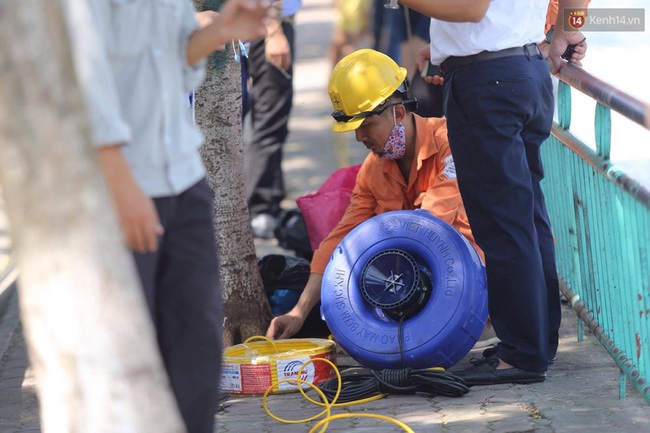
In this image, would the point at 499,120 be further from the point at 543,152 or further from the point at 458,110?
the point at 543,152

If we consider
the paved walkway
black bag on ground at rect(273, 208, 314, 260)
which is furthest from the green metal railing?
black bag on ground at rect(273, 208, 314, 260)

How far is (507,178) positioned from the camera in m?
3.89

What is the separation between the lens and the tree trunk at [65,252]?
1.96 m

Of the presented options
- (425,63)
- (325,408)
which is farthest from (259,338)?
(425,63)

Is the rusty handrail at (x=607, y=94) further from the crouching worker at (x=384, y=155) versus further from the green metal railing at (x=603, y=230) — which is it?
the crouching worker at (x=384, y=155)

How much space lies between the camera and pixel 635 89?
814cm

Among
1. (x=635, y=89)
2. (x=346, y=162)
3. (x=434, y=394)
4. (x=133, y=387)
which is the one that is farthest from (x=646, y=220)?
(x=346, y=162)

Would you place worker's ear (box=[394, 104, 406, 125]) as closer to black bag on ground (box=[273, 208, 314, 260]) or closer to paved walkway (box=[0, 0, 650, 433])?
paved walkway (box=[0, 0, 650, 433])

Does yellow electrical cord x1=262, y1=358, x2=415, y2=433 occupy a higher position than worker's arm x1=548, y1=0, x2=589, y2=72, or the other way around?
worker's arm x1=548, y1=0, x2=589, y2=72

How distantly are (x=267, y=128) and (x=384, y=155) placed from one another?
106 inches

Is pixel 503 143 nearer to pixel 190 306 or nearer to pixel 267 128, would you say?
pixel 190 306

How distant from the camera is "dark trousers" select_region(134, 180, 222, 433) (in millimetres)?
2744

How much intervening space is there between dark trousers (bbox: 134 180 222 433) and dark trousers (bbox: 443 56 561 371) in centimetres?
137

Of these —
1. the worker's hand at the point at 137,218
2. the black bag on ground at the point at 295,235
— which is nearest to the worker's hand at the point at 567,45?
the black bag on ground at the point at 295,235
